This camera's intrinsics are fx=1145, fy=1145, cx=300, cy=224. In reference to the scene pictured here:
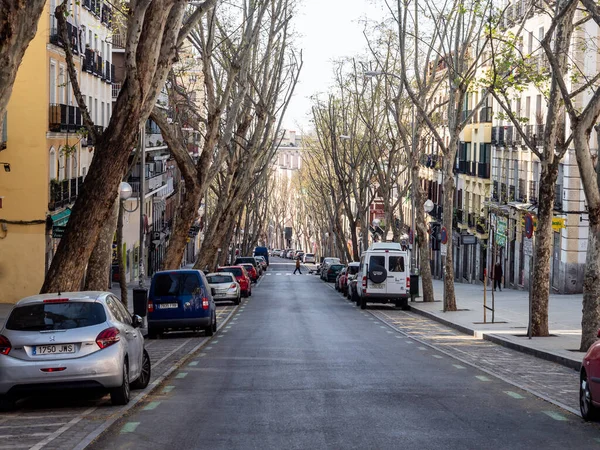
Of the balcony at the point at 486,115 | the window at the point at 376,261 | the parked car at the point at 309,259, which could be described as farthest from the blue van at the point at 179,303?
the parked car at the point at 309,259

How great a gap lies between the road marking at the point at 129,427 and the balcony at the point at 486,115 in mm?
56958

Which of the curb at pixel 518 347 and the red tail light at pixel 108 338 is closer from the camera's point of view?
the red tail light at pixel 108 338

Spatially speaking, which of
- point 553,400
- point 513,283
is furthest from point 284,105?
point 553,400

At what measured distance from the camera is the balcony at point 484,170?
68.5 meters

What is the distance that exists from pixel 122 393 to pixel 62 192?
32700 mm

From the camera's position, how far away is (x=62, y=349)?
13.9 m

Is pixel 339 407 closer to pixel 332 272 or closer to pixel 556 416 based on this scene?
pixel 556 416

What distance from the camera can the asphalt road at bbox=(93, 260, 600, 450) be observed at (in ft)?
38.0

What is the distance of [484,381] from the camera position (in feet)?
57.8

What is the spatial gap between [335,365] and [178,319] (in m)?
8.61

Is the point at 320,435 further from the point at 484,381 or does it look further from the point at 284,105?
the point at 284,105

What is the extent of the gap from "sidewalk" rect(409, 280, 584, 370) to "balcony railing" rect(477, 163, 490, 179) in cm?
1750

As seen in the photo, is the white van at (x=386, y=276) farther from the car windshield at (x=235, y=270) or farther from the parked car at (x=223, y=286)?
the car windshield at (x=235, y=270)

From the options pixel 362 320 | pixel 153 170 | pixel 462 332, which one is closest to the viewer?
pixel 462 332
